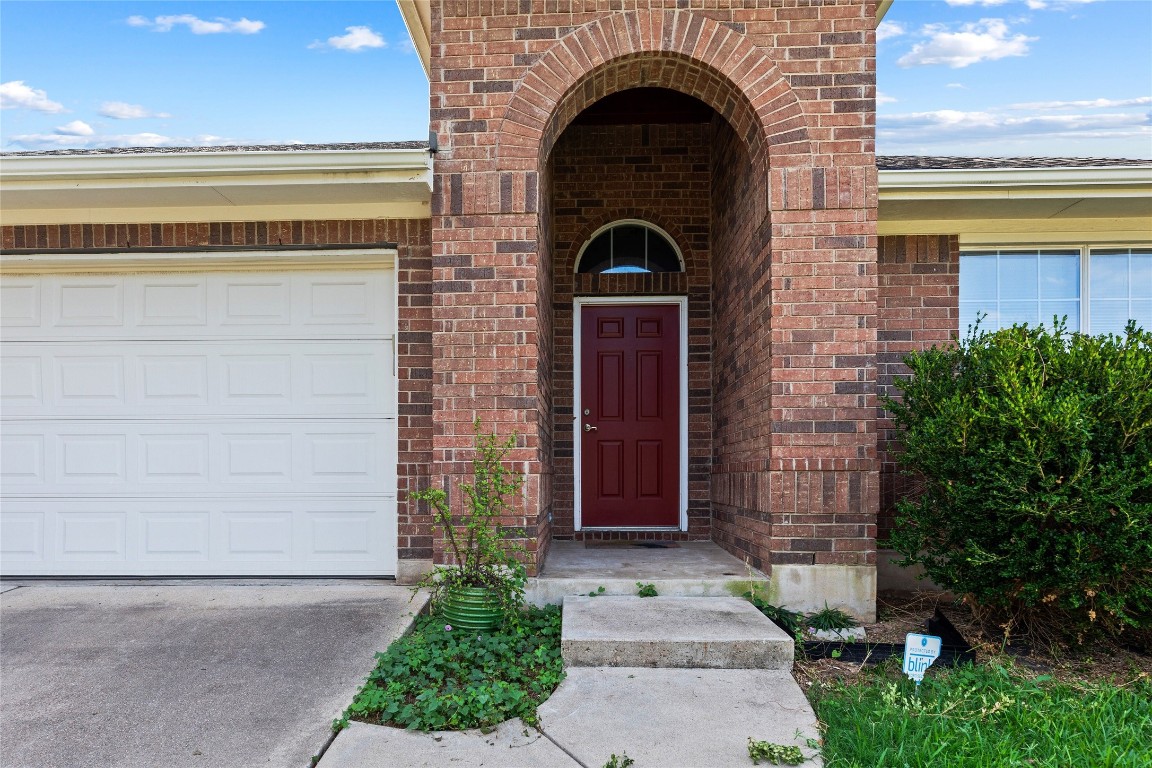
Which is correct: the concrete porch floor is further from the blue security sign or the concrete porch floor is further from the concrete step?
the blue security sign

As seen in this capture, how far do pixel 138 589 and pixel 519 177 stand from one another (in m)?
4.07

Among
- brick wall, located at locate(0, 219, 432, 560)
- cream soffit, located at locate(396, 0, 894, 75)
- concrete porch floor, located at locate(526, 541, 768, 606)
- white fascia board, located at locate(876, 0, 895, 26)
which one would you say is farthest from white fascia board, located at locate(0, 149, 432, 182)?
white fascia board, located at locate(876, 0, 895, 26)

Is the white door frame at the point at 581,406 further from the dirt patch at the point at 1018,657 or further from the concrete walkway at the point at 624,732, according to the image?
the concrete walkway at the point at 624,732

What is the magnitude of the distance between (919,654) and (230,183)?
5.10m

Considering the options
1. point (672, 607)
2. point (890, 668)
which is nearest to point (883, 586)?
point (890, 668)

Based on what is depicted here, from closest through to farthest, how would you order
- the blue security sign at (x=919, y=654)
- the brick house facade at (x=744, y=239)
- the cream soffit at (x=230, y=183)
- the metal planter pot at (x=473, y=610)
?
the blue security sign at (x=919, y=654)
the metal planter pot at (x=473, y=610)
the brick house facade at (x=744, y=239)
the cream soffit at (x=230, y=183)

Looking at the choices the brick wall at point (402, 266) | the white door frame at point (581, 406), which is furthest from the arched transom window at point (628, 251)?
the brick wall at point (402, 266)

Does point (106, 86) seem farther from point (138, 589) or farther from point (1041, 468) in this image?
point (1041, 468)

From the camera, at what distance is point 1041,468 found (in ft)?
12.0

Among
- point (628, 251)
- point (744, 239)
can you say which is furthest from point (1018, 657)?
point (628, 251)

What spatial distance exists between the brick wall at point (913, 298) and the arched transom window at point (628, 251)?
1.93m

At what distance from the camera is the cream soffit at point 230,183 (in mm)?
4680

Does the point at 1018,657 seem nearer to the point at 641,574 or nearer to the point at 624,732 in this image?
the point at 641,574

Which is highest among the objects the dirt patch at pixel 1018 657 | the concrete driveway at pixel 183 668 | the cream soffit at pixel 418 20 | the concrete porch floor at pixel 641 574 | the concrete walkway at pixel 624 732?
the cream soffit at pixel 418 20
